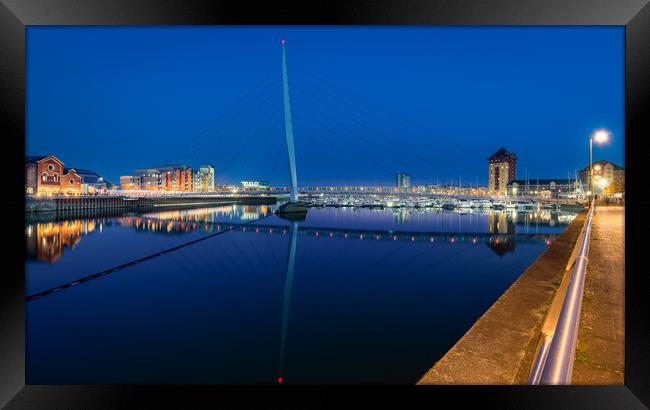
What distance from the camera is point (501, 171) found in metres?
67.7

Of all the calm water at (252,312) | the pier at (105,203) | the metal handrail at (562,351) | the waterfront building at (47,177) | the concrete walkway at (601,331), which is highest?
the waterfront building at (47,177)

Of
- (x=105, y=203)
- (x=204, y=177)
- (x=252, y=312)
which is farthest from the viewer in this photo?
(x=204, y=177)

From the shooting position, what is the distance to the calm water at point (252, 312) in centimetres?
367

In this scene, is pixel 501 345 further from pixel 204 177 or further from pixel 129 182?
pixel 204 177

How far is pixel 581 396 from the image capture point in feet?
6.43

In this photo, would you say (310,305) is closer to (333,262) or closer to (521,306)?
(521,306)

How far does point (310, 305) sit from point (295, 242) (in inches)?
345

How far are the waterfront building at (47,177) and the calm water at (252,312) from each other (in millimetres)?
25240

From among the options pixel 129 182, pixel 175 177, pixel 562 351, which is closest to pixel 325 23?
pixel 562 351

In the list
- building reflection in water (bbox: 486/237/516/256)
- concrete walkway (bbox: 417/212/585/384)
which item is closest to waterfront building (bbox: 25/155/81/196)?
building reflection in water (bbox: 486/237/516/256)

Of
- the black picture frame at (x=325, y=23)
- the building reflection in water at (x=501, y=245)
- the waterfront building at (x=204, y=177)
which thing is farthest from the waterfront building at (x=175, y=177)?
A: the black picture frame at (x=325, y=23)

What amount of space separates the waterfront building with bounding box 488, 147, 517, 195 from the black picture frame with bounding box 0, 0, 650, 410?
6812cm

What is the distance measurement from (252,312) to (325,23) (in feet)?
15.1

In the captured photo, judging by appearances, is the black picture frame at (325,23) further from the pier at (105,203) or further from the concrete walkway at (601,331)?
the pier at (105,203)
